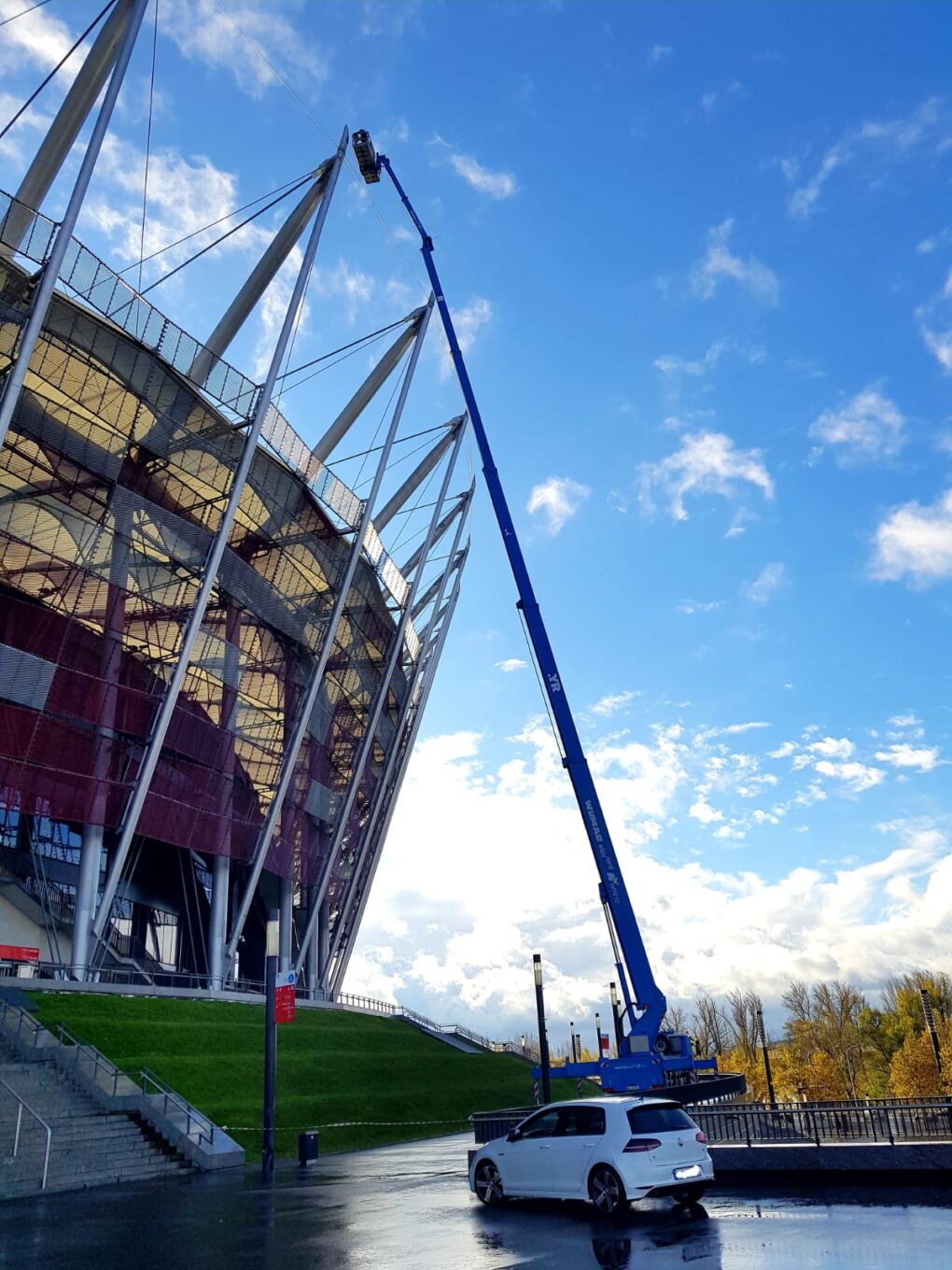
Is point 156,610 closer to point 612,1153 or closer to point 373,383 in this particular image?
point 373,383

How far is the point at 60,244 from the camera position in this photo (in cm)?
2969

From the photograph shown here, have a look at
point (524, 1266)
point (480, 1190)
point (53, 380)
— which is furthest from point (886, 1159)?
point (53, 380)

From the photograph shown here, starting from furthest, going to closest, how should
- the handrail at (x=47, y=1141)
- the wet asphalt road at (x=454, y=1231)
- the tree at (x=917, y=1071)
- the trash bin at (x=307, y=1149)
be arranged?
the tree at (x=917, y=1071)
the trash bin at (x=307, y=1149)
the handrail at (x=47, y=1141)
the wet asphalt road at (x=454, y=1231)

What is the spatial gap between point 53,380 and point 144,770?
1467 centimetres

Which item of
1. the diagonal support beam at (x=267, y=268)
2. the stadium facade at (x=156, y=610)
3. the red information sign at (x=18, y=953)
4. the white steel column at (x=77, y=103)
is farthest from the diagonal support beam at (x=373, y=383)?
the red information sign at (x=18, y=953)

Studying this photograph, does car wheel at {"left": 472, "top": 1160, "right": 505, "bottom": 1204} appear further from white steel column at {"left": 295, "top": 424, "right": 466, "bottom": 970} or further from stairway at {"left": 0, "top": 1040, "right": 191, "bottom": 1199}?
white steel column at {"left": 295, "top": 424, "right": 466, "bottom": 970}

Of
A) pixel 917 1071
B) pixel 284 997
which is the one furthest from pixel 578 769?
pixel 917 1071

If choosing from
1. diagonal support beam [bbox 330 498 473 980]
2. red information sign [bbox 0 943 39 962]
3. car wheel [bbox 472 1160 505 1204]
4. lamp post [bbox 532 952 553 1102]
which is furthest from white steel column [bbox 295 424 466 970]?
car wheel [bbox 472 1160 505 1204]

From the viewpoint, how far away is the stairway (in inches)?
690

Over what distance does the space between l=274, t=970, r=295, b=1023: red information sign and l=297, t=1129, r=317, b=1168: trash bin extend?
248 centimetres

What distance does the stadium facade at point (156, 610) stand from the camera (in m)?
34.8

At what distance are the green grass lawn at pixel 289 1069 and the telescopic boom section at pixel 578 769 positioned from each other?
8.82 metres

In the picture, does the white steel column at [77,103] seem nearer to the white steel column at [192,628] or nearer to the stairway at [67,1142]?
the white steel column at [192,628]

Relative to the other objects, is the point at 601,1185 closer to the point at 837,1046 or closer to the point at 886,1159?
the point at 886,1159
